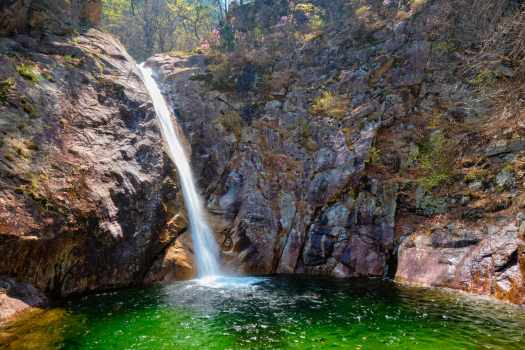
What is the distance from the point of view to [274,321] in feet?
29.3

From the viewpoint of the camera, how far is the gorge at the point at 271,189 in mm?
9156

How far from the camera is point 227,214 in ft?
60.1

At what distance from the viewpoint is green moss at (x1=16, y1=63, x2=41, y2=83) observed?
13.8 metres

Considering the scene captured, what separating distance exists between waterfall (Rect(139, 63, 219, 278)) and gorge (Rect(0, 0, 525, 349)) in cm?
12

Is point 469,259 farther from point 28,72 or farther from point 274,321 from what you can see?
point 28,72

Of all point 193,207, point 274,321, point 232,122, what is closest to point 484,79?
point 232,122

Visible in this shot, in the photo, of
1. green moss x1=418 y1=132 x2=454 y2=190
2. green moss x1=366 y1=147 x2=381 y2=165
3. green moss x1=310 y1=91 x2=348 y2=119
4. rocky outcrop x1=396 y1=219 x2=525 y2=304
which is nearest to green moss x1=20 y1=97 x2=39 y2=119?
green moss x1=310 y1=91 x2=348 y2=119

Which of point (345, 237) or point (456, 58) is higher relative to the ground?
→ point (456, 58)

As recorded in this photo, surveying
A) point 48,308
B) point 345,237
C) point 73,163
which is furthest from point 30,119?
point 345,237

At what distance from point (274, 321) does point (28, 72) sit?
48.0 ft

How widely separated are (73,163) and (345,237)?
12702 millimetres

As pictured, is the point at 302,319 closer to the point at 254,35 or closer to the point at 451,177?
the point at 451,177

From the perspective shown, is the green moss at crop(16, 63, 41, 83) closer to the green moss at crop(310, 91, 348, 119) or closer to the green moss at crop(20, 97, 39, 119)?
the green moss at crop(20, 97, 39, 119)

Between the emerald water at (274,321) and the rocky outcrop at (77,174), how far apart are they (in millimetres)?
1626
